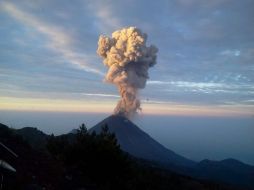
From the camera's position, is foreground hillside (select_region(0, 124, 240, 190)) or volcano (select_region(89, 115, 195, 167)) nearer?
foreground hillside (select_region(0, 124, 240, 190))

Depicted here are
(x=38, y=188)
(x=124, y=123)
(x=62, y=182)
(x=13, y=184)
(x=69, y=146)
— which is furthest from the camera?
(x=124, y=123)

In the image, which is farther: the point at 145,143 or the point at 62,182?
the point at 145,143

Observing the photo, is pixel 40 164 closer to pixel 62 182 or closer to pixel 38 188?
pixel 62 182

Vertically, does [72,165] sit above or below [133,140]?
above

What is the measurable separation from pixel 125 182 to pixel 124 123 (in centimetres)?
11810

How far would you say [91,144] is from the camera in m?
21.0

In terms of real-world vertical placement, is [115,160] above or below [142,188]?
above

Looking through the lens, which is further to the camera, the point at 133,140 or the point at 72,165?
the point at 133,140

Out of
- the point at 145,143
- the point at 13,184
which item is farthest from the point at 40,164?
the point at 145,143

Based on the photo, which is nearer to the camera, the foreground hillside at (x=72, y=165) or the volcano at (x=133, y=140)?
the foreground hillside at (x=72, y=165)

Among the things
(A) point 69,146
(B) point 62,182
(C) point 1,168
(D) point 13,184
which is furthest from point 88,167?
(D) point 13,184

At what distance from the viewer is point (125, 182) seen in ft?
60.9

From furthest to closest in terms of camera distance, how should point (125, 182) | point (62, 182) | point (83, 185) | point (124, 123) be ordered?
1. point (124, 123)
2. point (125, 182)
3. point (83, 185)
4. point (62, 182)

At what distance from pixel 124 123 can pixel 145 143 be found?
1640 centimetres
